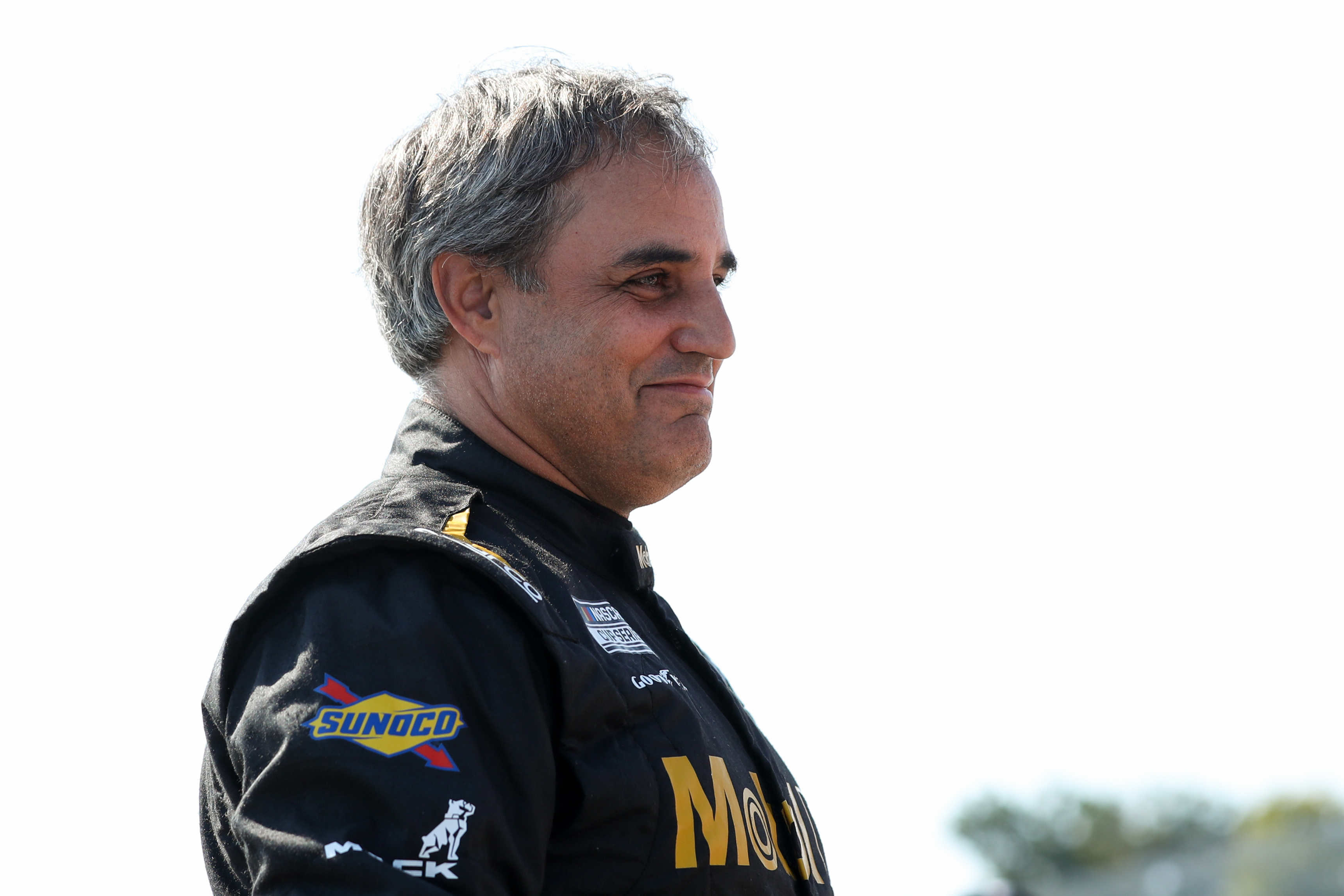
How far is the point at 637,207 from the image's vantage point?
277 centimetres

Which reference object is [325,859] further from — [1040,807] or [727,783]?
[1040,807]

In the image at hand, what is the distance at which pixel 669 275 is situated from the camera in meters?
2.82

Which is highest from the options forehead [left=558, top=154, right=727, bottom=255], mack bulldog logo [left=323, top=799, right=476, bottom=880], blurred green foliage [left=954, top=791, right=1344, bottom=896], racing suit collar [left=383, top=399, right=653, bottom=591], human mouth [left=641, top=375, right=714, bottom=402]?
blurred green foliage [left=954, top=791, right=1344, bottom=896]

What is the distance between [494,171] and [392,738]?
136cm

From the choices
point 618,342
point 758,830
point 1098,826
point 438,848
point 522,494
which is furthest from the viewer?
point 1098,826

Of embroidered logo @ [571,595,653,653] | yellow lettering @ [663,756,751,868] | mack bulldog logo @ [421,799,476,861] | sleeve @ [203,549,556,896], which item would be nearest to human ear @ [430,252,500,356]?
embroidered logo @ [571,595,653,653]

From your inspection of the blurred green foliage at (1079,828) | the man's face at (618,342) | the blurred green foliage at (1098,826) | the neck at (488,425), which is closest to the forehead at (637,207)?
the man's face at (618,342)

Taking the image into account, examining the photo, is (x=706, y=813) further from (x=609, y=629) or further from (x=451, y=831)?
(x=451, y=831)

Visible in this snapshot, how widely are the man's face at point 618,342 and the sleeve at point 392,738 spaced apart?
71 cm

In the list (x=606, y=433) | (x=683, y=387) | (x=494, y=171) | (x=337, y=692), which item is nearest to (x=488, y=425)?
(x=606, y=433)

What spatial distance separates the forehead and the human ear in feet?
0.68

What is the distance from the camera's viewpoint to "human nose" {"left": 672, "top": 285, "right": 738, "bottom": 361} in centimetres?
278

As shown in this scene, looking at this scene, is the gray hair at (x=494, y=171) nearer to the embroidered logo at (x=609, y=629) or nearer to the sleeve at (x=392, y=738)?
the embroidered logo at (x=609, y=629)

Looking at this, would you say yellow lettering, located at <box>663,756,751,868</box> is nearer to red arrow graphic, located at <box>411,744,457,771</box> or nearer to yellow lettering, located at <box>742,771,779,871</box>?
yellow lettering, located at <box>742,771,779,871</box>
